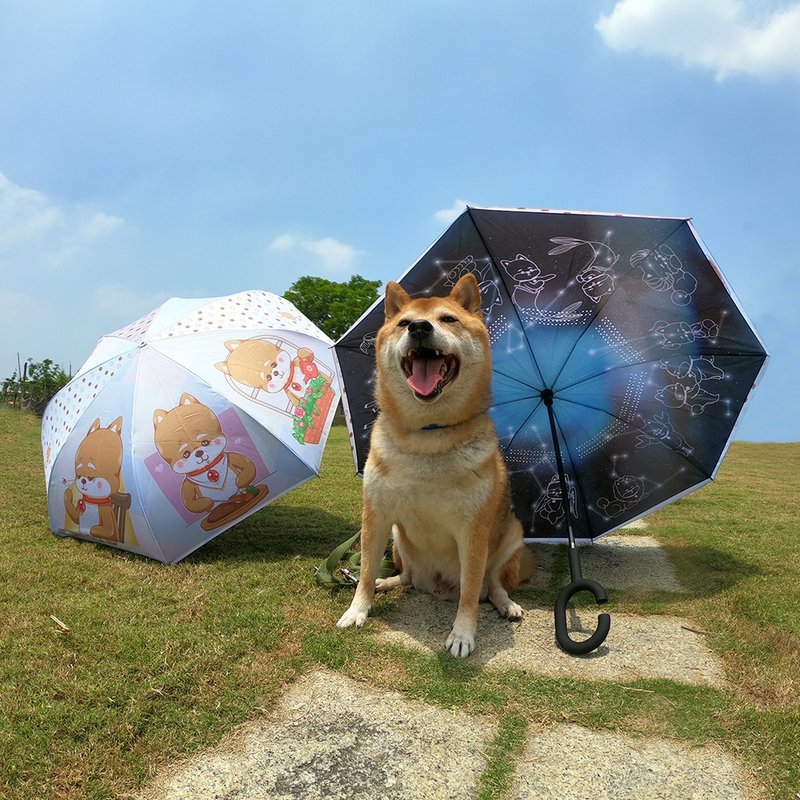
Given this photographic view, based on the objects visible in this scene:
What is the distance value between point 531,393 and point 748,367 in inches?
64.1

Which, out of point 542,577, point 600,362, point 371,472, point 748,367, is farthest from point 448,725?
point 748,367

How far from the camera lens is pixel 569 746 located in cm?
262

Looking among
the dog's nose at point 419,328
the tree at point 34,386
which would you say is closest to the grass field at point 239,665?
the dog's nose at point 419,328

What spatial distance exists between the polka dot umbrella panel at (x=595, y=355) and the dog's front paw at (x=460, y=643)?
173 centimetres

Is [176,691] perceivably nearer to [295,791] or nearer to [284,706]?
[284,706]

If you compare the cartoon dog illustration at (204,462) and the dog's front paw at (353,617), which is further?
the cartoon dog illustration at (204,462)

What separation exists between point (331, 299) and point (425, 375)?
36.3 metres

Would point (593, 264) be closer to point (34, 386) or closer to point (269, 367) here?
point (269, 367)

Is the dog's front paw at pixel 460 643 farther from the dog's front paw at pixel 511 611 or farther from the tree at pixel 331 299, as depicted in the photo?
the tree at pixel 331 299

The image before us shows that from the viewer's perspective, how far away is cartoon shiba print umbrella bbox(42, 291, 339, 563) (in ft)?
16.0

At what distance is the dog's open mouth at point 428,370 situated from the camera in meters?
3.56

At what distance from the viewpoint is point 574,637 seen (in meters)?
3.83

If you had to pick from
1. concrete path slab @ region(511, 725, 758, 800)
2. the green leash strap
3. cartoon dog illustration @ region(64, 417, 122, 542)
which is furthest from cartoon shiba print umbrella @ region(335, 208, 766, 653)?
cartoon dog illustration @ region(64, 417, 122, 542)

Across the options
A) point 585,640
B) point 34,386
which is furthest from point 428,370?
point 34,386
